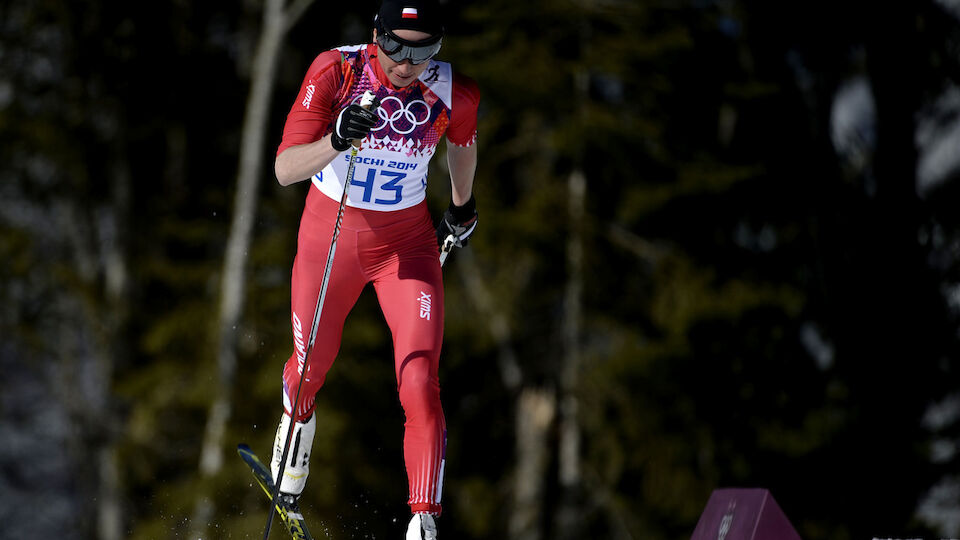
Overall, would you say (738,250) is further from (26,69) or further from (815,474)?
(26,69)

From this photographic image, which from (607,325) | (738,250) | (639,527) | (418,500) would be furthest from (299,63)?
(418,500)

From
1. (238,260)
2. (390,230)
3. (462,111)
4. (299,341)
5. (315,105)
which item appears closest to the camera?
(315,105)

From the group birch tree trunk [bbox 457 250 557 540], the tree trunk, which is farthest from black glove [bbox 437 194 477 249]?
birch tree trunk [bbox 457 250 557 540]

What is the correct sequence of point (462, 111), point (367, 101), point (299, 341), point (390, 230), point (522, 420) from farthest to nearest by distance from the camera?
point (522, 420) → point (299, 341) → point (390, 230) → point (462, 111) → point (367, 101)

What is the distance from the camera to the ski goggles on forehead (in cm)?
457

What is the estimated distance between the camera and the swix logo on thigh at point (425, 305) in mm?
4957

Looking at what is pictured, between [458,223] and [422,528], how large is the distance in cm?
149

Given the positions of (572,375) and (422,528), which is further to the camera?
(572,375)

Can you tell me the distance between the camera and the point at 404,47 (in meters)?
4.57

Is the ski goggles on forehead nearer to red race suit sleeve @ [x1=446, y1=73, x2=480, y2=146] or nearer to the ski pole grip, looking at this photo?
the ski pole grip

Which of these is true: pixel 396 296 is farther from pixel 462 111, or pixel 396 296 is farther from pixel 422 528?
pixel 422 528

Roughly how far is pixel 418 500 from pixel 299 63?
12045mm

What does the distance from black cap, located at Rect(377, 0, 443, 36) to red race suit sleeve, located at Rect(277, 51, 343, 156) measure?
1.05 feet

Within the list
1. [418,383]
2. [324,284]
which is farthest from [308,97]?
[418,383]
